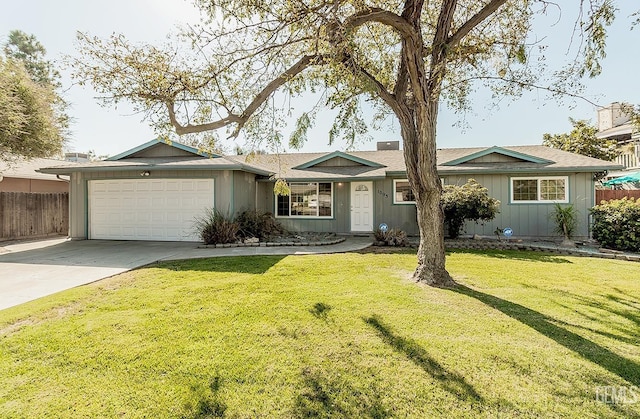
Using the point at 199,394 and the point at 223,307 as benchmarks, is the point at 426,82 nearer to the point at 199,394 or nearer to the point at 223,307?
the point at 223,307

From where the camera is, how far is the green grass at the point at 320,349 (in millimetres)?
2578

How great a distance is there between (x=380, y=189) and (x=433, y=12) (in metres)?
6.61

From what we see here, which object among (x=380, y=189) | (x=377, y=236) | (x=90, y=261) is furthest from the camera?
(x=380, y=189)

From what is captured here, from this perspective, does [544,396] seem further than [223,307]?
No

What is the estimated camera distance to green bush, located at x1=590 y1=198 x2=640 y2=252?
29.4 ft

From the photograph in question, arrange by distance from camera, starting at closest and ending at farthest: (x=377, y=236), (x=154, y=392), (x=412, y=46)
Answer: (x=154, y=392) < (x=412, y=46) < (x=377, y=236)

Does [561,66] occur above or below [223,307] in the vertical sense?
above

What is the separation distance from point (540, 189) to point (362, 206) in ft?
21.1

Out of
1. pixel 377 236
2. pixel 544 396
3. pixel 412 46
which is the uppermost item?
pixel 412 46

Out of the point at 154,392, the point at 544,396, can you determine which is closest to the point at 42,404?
the point at 154,392

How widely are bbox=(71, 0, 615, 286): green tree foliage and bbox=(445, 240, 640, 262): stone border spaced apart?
193 inches

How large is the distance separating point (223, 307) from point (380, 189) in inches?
360

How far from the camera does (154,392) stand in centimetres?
271

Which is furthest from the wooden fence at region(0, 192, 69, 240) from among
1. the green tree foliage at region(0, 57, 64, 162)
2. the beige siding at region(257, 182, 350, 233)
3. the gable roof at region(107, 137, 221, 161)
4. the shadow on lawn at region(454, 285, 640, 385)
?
the shadow on lawn at region(454, 285, 640, 385)
